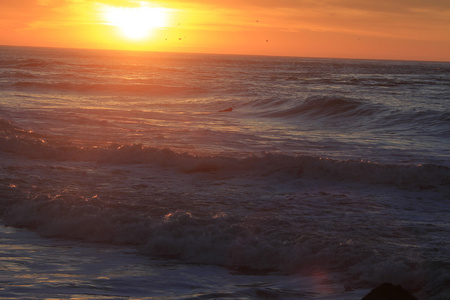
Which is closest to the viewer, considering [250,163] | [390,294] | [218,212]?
[390,294]

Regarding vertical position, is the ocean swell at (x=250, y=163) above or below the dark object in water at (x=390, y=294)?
above

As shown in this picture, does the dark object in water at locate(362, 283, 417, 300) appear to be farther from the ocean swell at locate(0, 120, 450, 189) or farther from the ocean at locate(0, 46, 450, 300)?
the ocean swell at locate(0, 120, 450, 189)

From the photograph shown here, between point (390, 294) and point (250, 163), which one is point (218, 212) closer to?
point (250, 163)

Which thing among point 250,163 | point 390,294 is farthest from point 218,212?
point 390,294

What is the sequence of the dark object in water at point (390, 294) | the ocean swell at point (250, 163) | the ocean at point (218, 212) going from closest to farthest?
the dark object in water at point (390, 294) → the ocean at point (218, 212) → the ocean swell at point (250, 163)

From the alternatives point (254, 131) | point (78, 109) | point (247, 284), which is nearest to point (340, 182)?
point (247, 284)

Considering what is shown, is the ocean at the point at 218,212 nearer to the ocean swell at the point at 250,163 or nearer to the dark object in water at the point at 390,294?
the ocean swell at the point at 250,163

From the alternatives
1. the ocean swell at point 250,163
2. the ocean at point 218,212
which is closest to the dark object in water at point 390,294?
the ocean at point 218,212

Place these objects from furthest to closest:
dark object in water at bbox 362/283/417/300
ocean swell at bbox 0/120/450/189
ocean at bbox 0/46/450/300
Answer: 1. ocean swell at bbox 0/120/450/189
2. ocean at bbox 0/46/450/300
3. dark object in water at bbox 362/283/417/300

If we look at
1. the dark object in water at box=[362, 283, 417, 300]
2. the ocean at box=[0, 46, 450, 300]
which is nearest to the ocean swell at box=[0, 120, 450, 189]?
the ocean at box=[0, 46, 450, 300]

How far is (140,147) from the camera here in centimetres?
1365

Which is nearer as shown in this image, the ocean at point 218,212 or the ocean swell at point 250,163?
the ocean at point 218,212

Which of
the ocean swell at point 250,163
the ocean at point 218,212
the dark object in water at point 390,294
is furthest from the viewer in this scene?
the ocean swell at point 250,163

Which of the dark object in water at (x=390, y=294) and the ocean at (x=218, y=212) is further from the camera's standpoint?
the ocean at (x=218, y=212)
